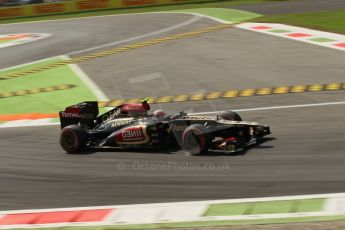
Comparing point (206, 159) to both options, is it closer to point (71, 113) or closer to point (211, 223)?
point (211, 223)

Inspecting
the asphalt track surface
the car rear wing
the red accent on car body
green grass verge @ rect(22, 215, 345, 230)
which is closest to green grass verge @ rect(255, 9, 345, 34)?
the asphalt track surface

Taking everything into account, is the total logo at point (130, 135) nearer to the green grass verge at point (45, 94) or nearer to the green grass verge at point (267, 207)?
the green grass verge at point (267, 207)

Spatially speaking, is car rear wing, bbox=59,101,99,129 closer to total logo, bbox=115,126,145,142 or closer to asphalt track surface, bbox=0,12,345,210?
asphalt track surface, bbox=0,12,345,210

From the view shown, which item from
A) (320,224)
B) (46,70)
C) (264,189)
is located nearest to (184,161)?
(264,189)

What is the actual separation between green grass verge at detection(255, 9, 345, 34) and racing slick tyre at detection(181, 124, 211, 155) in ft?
49.9

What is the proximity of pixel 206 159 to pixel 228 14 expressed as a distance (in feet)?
77.4

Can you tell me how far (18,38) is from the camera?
35812 millimetres

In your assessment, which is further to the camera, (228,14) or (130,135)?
(228,14)

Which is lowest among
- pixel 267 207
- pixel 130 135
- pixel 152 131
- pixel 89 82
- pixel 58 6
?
pixel 89 82

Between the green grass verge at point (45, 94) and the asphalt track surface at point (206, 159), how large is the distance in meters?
0.97

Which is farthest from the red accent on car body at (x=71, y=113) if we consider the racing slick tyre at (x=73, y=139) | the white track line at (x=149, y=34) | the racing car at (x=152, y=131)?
the white track line at (x=149, y=34)

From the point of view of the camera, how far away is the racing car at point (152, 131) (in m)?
12.5

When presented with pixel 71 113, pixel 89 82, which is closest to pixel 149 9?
pixel 89 82

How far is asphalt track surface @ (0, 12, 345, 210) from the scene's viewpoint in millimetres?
10562
